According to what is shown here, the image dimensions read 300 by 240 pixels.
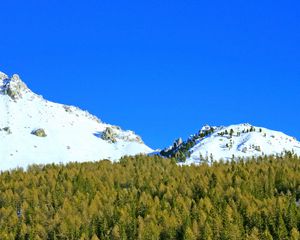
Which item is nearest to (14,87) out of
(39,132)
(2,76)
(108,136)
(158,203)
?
(2,76)

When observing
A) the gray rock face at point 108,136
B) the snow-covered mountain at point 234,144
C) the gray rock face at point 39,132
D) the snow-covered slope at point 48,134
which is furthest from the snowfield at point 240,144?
the gray rock face at point 39,132

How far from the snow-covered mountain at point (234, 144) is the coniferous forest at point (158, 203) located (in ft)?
27.5

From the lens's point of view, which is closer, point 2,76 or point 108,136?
point 108,136

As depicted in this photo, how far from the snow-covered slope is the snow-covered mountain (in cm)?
2912

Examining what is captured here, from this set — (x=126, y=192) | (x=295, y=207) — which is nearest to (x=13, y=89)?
(x=126, y=192)

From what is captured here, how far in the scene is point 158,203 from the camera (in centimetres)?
4534

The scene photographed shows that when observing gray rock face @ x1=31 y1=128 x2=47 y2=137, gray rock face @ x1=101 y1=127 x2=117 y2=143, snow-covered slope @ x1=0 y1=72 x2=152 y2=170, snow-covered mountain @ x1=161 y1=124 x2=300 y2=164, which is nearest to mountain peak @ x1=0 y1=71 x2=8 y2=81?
snow-covered slope @ x1=0 y1=72 x2=152 y2=170

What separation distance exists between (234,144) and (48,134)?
173 ft

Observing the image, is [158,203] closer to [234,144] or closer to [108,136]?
[234,144]

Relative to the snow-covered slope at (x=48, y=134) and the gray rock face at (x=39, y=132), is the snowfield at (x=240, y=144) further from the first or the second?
the gray rock face at (x=39, y=132)

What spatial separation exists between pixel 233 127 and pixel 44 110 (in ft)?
196

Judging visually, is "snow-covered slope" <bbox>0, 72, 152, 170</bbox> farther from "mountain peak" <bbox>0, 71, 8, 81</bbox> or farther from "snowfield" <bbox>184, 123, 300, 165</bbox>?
"snowfield" <bbox>184, 123, 300, 165</bbox>

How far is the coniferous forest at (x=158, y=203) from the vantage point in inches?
1496

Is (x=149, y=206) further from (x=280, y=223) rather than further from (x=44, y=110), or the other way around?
(x=44, y=110)
